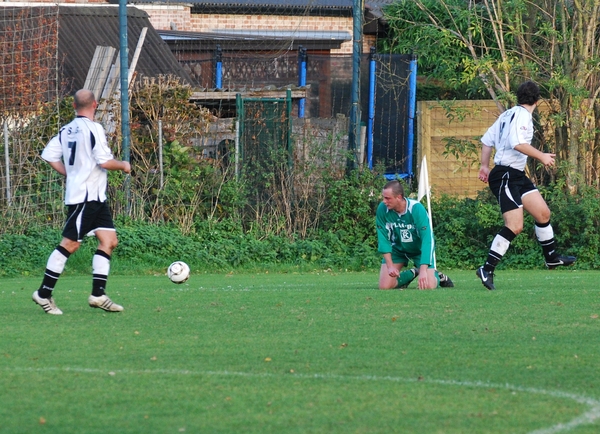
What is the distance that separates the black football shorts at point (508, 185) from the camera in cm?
988

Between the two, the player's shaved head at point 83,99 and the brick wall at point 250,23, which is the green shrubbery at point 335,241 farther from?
the brick wall at point 250,23

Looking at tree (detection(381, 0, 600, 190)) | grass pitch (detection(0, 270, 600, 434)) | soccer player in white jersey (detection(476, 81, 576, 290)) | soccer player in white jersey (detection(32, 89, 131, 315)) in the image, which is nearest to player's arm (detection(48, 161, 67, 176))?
soccer player in white jersey (detection(32, 89, 131, 315))

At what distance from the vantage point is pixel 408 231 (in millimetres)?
10320

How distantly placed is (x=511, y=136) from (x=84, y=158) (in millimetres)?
4191

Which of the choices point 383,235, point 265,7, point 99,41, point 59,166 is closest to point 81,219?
point 59,166

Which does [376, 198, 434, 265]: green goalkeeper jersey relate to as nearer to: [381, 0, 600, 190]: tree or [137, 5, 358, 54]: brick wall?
[381, 0, 600, 190]: tree

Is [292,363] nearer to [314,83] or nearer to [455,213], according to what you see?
[455,213]

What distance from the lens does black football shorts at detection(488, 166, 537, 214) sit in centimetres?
988

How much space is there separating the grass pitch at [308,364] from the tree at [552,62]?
7419 millimetres

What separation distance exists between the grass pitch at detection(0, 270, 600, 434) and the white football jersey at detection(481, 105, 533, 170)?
4.46 ft

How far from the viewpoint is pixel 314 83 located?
21.6m

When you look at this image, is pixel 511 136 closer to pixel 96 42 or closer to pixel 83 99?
pixel 83 99

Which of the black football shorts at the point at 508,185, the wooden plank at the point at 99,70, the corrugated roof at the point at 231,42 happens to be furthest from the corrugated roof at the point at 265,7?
the black football shorts at the point at 508,185

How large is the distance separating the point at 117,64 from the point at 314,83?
17.7 feet
